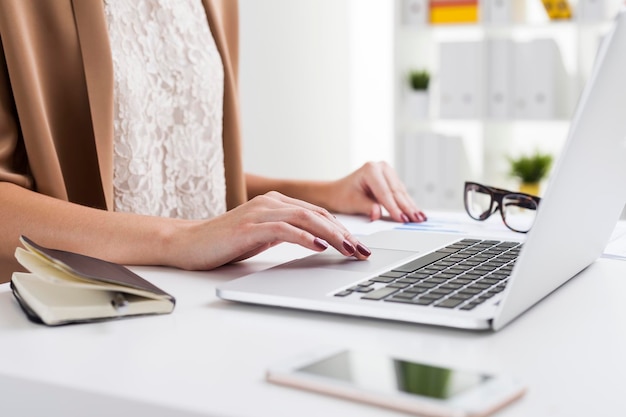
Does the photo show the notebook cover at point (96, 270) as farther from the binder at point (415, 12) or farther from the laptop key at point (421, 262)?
the binder at point (415, 12)

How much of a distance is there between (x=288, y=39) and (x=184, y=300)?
120 inches

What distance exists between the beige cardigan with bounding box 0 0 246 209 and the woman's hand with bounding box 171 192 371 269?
1.30 feet

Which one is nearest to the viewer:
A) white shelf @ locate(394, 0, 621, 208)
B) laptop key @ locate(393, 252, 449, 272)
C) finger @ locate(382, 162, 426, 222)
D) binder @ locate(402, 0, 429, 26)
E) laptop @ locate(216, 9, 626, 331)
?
laptop @ locate(216, 9, 626, 331)

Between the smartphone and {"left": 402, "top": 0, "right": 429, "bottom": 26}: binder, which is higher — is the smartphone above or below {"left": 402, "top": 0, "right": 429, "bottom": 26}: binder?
below

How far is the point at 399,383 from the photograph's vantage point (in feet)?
1.82

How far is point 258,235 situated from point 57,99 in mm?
600

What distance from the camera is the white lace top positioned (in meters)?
1.47

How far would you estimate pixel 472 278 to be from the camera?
33.6 inches

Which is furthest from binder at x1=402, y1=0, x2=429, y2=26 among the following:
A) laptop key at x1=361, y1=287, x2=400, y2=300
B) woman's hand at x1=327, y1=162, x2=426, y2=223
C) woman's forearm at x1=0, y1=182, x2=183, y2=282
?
laptop key at x1=361, y1=287, x2=400, y2=300

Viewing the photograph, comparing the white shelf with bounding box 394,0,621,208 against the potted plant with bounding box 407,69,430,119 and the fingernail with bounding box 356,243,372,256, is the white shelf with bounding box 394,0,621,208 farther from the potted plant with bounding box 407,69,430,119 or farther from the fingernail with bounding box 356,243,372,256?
the fingernail with bounding box 356,243,372,256

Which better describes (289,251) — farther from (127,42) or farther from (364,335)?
(127,42)

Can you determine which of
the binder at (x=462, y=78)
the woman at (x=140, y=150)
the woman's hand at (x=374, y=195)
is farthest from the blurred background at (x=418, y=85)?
the woman's hand at (x=374, y=195)

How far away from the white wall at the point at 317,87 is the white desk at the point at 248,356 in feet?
9.41

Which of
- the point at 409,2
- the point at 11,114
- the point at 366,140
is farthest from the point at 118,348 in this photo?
the point at 366,140
